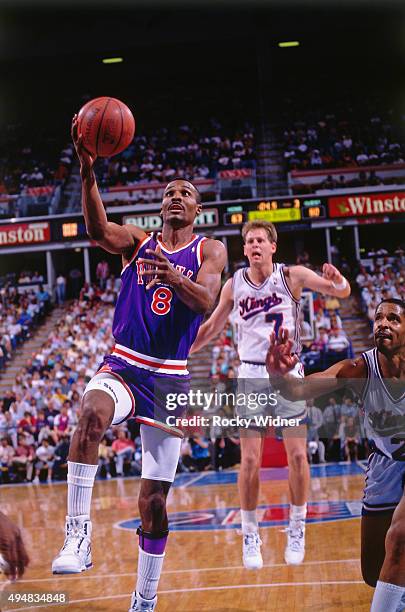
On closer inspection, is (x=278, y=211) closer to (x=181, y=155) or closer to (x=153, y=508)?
(x=181, y=155)

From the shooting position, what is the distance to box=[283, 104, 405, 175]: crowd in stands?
64.1 ft

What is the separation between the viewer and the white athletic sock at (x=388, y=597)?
11.5 feet

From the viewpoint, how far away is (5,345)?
17.0m

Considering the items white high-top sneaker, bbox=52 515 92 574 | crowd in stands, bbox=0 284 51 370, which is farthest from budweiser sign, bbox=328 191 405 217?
white high-top sneaker, bbox=52 515 92 574

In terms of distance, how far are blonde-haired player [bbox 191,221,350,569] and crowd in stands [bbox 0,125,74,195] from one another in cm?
1510

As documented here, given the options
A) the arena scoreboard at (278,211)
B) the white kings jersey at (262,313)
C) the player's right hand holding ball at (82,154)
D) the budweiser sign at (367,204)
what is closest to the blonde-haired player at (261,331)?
the white kings jersey at (262,313)

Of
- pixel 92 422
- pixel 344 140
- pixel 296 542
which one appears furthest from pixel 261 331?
pixel 344 140

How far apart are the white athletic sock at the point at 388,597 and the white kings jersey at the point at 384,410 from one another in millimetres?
935

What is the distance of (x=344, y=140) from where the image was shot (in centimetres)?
2059

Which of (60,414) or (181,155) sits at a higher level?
(181,155)

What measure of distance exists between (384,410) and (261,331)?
1746mm

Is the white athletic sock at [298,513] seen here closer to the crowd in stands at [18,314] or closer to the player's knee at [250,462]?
the player's knee at [250,462]

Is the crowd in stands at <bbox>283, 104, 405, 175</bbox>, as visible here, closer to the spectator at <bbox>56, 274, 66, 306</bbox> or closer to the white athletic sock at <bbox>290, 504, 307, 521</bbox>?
the spectator at <bbox>56, 274, 66, 306</bbox>

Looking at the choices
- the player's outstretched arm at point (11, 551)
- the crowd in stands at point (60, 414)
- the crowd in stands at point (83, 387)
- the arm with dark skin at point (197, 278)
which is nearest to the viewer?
the player's outstretched arm at point (11, 551)
